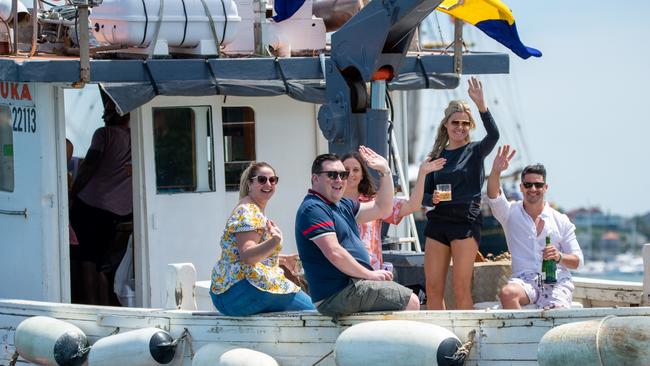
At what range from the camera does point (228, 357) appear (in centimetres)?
850

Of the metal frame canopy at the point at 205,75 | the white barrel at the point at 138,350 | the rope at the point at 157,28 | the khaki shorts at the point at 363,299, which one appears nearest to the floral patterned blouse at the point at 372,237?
the khaki shorts at the point at 363,299

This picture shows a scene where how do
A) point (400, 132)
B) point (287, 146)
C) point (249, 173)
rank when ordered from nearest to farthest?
1. point (249, 173)
2. point (287, 146)
3. point (400, 132)

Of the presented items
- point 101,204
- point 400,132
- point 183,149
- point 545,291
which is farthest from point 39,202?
point 545,291

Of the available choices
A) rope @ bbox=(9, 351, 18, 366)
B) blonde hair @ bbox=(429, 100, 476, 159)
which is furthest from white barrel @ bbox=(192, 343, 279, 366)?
blonde hair @ bbox=(429, 100, 476, 159)

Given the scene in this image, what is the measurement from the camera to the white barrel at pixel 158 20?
10.3 m

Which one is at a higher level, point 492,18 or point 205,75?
point 492,18

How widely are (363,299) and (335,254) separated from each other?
422mm

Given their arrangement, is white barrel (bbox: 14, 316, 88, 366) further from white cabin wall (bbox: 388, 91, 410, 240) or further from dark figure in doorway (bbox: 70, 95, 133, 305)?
white cabin wall (bbox: 388, 91, 410, 240)

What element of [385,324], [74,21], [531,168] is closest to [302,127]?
[74,21]

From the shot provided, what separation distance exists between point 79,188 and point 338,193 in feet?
12.4

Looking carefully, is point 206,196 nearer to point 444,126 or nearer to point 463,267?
point 444,126

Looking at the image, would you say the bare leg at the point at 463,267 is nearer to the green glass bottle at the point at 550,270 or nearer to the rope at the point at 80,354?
the green glass bottle at the point at 550,270

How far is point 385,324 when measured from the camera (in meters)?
8.14

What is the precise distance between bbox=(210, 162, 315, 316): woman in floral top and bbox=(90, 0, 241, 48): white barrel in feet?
7.04
